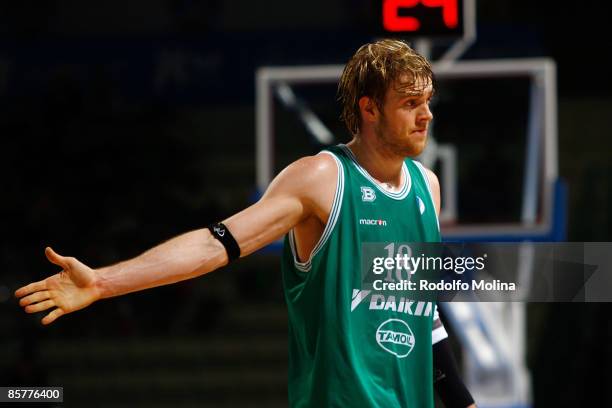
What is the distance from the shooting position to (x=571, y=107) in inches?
479

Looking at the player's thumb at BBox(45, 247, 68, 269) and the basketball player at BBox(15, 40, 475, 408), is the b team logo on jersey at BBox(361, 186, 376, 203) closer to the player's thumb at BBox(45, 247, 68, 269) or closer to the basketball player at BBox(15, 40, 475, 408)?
the basketball player at BBox(15, 40, 475, 408)

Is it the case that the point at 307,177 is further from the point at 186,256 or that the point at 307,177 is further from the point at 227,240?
the point at 186,256

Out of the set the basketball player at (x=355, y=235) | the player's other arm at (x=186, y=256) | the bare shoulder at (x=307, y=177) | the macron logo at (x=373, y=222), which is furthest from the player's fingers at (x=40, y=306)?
the macron logo at (x=373, y=222)

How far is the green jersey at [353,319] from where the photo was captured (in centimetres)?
286

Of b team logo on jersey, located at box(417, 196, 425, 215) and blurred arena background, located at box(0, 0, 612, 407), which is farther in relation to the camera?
blurred arena background, located at box(0, 0, 612, 407)

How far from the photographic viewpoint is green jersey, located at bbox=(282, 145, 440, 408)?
2.86 m

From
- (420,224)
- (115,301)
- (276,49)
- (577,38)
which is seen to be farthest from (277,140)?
(420,224)

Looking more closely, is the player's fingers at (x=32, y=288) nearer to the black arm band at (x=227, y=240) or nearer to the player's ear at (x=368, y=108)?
the black arm band at (x=227, y=240)

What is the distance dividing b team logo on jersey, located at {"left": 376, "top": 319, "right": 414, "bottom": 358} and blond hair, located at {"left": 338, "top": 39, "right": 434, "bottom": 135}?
0.54 m

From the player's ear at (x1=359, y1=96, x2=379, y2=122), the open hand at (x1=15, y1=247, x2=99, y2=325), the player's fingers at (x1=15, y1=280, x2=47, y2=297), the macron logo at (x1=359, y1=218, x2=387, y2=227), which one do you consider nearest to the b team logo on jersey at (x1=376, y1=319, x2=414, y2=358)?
the macron logo at (x1=359, y1=218, x2=387, y2=227)

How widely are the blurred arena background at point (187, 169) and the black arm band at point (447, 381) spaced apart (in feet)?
19.0

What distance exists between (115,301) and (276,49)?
2959 mm

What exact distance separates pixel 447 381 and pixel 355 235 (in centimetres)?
58

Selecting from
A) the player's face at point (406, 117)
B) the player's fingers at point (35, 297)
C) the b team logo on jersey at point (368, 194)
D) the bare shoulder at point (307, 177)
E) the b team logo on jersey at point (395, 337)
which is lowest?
the b team logo on jersey at point (395, 337)
